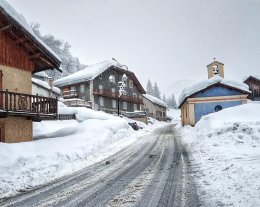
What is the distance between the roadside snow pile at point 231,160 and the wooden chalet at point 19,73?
30.5 ft

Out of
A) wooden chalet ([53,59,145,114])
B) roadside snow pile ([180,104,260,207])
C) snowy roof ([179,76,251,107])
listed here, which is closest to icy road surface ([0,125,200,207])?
roadside snow pile ([180,104,260,207])

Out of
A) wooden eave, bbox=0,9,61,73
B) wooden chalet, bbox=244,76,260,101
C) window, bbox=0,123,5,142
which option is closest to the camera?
window, bbox=0,123,5,142

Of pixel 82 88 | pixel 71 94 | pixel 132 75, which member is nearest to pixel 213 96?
pixel 82 88

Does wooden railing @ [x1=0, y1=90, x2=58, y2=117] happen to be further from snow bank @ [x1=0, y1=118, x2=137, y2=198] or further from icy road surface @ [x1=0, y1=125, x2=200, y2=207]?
icy road surface @ [x1=0, y1=125, x2=200, y2=207]

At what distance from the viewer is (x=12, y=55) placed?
54.3ft

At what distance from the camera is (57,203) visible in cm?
752

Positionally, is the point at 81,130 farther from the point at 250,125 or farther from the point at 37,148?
the point at 250,125

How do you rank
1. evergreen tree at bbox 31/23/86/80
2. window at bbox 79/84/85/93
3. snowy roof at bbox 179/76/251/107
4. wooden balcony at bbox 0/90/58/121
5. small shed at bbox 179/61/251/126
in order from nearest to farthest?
1. wooden balcony at bbox 0/90/58/121
2. snowy roof at bbox 179/76/251/107
3. small shed at bbox 179/61/251/126
4. window at bbox 79/84/85/93
5. evergreen tree at bbox 31/23/86/80

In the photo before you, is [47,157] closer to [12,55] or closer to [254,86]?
[12,55]

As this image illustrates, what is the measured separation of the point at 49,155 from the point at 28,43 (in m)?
7.85

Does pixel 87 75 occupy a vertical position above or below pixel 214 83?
above

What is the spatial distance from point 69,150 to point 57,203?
7964mm

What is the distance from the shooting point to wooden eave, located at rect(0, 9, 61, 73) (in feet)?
51.8

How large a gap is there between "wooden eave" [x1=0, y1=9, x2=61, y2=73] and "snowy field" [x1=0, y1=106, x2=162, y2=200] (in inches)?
202
